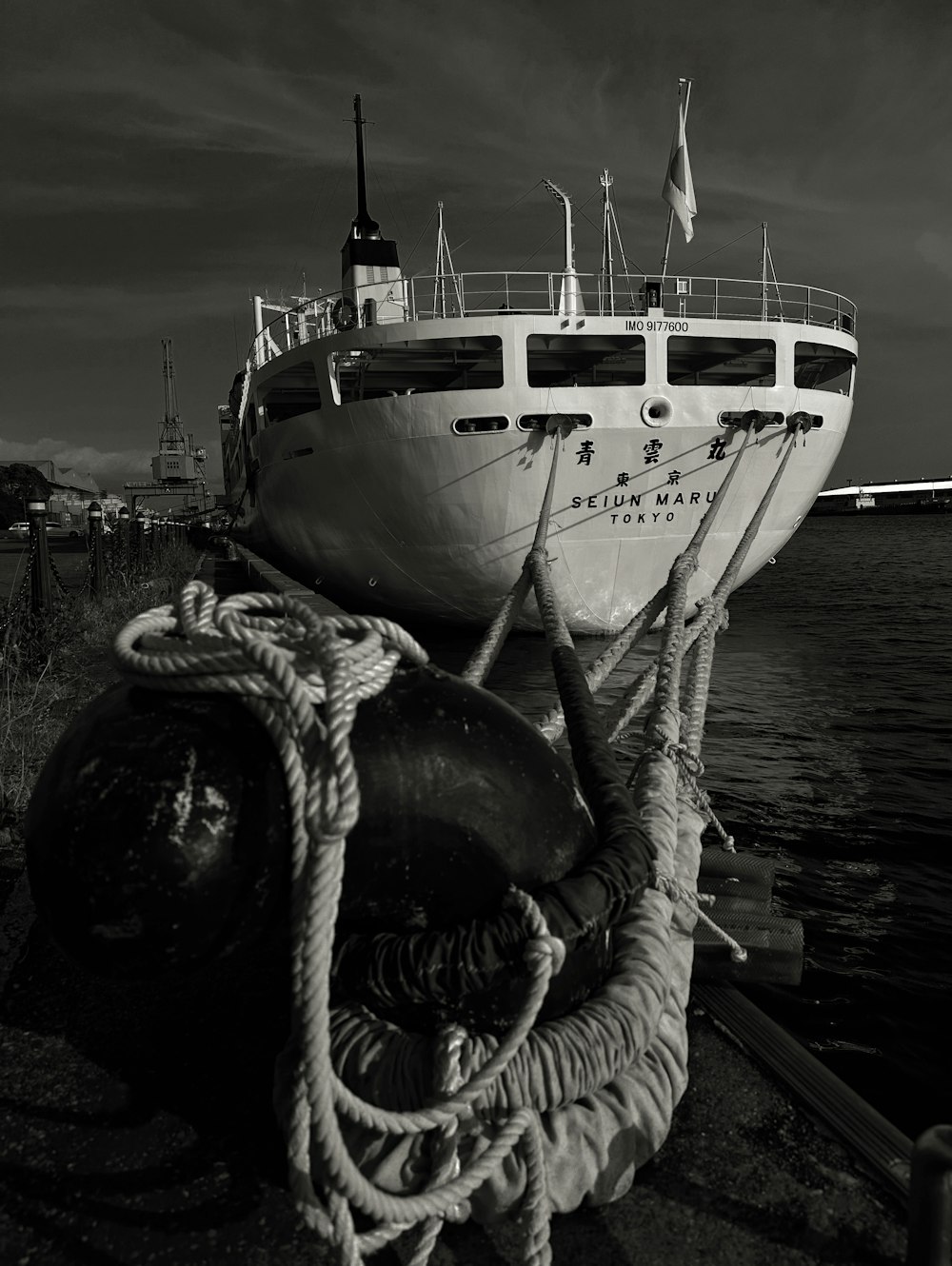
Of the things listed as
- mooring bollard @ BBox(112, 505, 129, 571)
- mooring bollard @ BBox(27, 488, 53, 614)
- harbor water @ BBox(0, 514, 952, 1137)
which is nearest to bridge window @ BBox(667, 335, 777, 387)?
harbor water @ BBox(0, 514, 952, 1137)

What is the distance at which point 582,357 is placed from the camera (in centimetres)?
1282

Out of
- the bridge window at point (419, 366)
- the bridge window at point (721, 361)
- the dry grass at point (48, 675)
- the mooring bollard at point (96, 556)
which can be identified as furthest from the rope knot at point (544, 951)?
the mooring bollard at point (96, 556)

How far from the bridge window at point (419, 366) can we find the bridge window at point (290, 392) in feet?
1.82

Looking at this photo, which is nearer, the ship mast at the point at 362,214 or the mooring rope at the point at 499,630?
the mooring rope at the point at 499,630

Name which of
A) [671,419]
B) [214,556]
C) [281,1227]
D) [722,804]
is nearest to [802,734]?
[722,804]

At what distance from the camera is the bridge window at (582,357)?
1166cm

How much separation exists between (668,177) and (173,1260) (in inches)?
571

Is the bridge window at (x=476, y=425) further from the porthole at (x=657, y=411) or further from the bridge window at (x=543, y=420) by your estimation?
the porthole at (x=657, y=411)

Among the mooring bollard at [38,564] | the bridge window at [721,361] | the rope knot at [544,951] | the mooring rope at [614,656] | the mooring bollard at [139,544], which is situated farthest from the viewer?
the mooring bollard at [139,544]

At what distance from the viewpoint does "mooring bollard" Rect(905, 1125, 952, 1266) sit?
134cm

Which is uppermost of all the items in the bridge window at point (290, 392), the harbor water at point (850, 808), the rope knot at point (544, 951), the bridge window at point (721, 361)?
the bridge window at point (721, 361)

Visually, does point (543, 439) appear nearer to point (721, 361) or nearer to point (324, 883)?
point (721, 361)

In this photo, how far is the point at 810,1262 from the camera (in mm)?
1709

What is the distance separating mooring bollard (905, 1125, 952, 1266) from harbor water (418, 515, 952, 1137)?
2.40 metres
